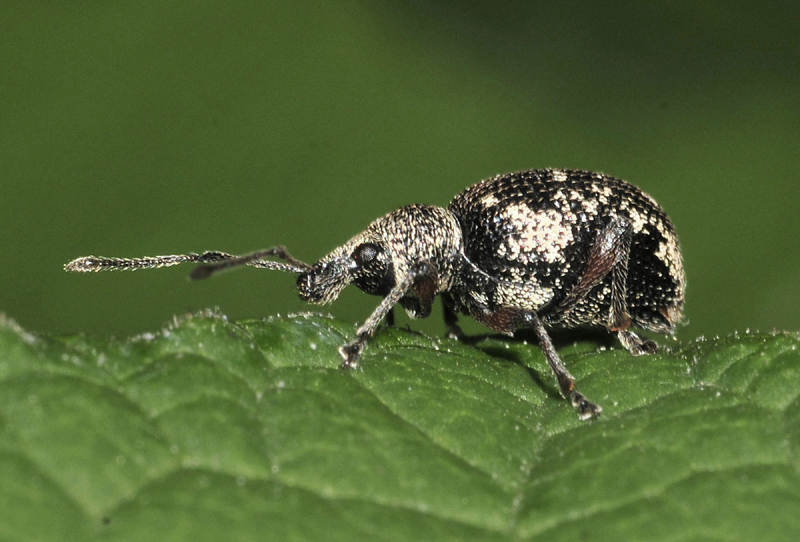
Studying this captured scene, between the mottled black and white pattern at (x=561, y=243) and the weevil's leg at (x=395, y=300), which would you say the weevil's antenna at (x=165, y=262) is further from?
the mottled black and white pattern at (x=561, y=243)

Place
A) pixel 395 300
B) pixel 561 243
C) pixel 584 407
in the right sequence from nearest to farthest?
pixel 584 407, pixel 395 300, pixel 561 243

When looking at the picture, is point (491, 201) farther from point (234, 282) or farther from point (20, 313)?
point (20, 313)

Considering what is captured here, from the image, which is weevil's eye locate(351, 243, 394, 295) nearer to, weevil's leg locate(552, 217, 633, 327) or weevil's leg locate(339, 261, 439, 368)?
weevil's leg locate(339, 261, 439, 368)

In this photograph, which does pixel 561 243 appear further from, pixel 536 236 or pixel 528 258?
pixel 528 258

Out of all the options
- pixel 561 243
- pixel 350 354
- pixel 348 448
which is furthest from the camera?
pixel 561 243

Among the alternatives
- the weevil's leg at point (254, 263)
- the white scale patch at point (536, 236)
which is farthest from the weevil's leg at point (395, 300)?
the weevil's leg at point (254, 263)

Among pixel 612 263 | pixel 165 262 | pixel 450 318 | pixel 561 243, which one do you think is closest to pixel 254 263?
pixel 165 262
